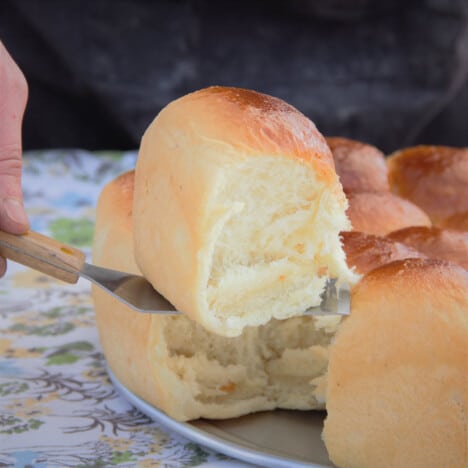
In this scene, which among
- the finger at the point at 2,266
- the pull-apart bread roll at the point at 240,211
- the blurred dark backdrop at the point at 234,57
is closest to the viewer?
the pull-apart bread roll at the point at 240,211

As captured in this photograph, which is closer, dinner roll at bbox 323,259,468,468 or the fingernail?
dinner roll at bbox 323,259,468,468

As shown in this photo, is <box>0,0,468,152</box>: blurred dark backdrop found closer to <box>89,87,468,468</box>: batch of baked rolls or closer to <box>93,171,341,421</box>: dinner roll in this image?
<box>93,171,341,421</box>: dinner roll

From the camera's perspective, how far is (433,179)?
1357mm

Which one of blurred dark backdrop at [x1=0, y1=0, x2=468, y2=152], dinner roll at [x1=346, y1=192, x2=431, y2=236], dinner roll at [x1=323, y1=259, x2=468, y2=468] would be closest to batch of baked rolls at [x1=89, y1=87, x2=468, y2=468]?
dinner roll at [x1=323, y1=259, x2=468, y2=468]

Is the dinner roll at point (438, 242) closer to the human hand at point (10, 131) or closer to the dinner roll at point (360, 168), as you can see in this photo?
the dinner roll at point (360, 168)

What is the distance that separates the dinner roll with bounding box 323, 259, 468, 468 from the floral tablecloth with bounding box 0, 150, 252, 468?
0.47 ft

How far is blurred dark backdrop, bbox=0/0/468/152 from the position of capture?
2.05 meters

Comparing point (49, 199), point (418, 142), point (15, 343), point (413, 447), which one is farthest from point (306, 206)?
point (418, 142)

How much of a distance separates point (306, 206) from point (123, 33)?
131 cm

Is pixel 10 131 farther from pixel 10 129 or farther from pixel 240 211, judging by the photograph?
pixel 240 211

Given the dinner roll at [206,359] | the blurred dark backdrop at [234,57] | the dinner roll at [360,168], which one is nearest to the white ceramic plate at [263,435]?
the dinner roll at [206,359]

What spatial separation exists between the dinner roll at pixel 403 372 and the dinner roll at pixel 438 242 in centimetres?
12

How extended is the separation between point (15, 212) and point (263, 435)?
1.30 ft

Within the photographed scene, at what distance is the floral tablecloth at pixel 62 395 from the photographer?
95 centimetres
